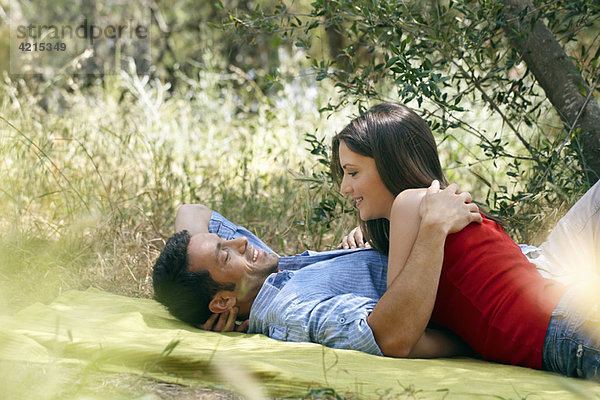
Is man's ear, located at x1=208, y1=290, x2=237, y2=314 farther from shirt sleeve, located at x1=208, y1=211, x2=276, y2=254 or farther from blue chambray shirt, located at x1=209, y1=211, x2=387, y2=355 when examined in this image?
shirt sleeve, located at x1=208, y1=211, x2=276, y2=254

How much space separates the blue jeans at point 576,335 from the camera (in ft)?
7.09

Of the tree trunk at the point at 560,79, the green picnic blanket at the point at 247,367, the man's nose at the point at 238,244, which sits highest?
the tree trunk at the point at 560,79

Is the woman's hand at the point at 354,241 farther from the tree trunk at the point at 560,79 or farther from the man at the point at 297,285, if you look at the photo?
the tree trunk at the point at 560,79

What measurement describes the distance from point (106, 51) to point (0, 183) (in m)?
7.06

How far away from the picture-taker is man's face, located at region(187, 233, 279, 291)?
2.88 m

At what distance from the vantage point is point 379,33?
3729 mm

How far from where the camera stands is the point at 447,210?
239 cm

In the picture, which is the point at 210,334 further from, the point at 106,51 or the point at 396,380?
the point at 106,51

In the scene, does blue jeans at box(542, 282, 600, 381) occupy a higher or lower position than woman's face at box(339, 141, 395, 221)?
lower

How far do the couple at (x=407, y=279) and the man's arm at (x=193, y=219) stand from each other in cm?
56

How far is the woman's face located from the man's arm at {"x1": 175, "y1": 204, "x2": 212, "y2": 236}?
106 centimetres

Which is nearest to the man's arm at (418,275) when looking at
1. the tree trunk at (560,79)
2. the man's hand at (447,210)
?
the man's hand at (447,210)

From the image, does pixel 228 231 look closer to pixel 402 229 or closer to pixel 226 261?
pixel 226 261

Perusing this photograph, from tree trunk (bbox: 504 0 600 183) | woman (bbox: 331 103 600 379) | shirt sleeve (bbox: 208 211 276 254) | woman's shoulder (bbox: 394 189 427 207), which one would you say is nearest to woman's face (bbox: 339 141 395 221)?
woman (bbox: 331 103 600 379)
